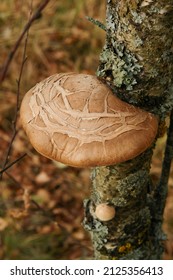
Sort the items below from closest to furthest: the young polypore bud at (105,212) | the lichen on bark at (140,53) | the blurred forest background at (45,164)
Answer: the lichen on bark at (140,53) < the young polypore bud at (105,212) < the blurred forest background at (45,164)

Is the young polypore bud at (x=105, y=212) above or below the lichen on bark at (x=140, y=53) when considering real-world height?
below

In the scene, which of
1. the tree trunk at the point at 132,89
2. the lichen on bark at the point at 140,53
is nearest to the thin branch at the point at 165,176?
the tree trunk at the point at 132,89

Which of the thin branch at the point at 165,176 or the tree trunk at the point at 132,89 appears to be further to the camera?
the thin branch at the point at 165,176

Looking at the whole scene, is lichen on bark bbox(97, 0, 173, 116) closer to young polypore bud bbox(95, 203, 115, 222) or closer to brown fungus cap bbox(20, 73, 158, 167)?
brown fungus cap bbox(20, 73, 158, 167)

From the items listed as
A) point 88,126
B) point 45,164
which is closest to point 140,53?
point 88,126

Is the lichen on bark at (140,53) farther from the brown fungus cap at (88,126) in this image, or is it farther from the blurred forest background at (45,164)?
the blurred forest background at (45,164)

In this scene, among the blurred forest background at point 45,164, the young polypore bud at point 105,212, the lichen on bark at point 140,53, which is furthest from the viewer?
the blurred forest background at point 45,164
